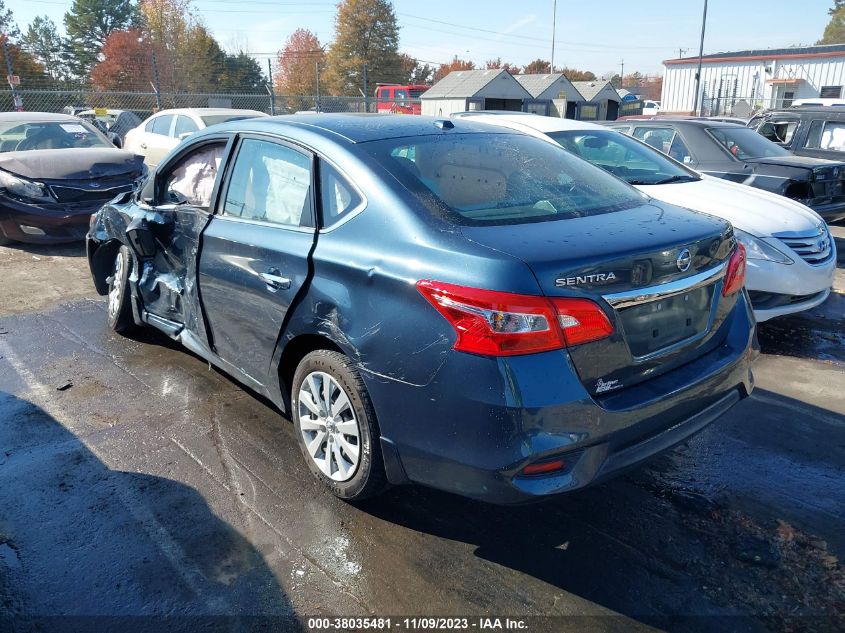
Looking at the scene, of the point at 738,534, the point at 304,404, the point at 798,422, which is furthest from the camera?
the point at 798,422

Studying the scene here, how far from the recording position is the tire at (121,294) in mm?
4833

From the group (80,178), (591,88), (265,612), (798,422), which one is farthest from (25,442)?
(591,88)

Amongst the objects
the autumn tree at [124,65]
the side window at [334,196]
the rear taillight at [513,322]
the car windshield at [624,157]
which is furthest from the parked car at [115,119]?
the autumn tree at [124,65]

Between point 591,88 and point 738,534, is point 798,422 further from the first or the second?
point 591,88

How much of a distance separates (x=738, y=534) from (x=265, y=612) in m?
2.00

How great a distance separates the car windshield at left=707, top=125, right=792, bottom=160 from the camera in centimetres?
800

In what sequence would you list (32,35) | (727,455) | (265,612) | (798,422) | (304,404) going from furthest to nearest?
(32,35)
(798,422)
(727,455)
(304,404)
(265,612)

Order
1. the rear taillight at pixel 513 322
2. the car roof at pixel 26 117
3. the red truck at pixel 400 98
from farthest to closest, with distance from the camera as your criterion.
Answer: the red truck at pixel 400 98, the car roof at pixel 26 117, the rear taillight at pixel 513 322

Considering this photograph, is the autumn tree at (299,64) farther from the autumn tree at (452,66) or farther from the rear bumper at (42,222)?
the rear bumper at (42,222)

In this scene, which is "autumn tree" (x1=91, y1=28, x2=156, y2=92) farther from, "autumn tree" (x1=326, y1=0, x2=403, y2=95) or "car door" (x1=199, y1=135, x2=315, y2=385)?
"car door" (x1=199, y1=135, x2=315, y2=385)

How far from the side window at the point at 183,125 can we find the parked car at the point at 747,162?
23.2 feet

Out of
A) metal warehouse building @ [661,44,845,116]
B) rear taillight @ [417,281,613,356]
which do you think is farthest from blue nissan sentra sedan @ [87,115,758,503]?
metal warehouse building @ [661,44,845,116]

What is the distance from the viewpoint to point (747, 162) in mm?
7887

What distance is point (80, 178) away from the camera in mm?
8211
